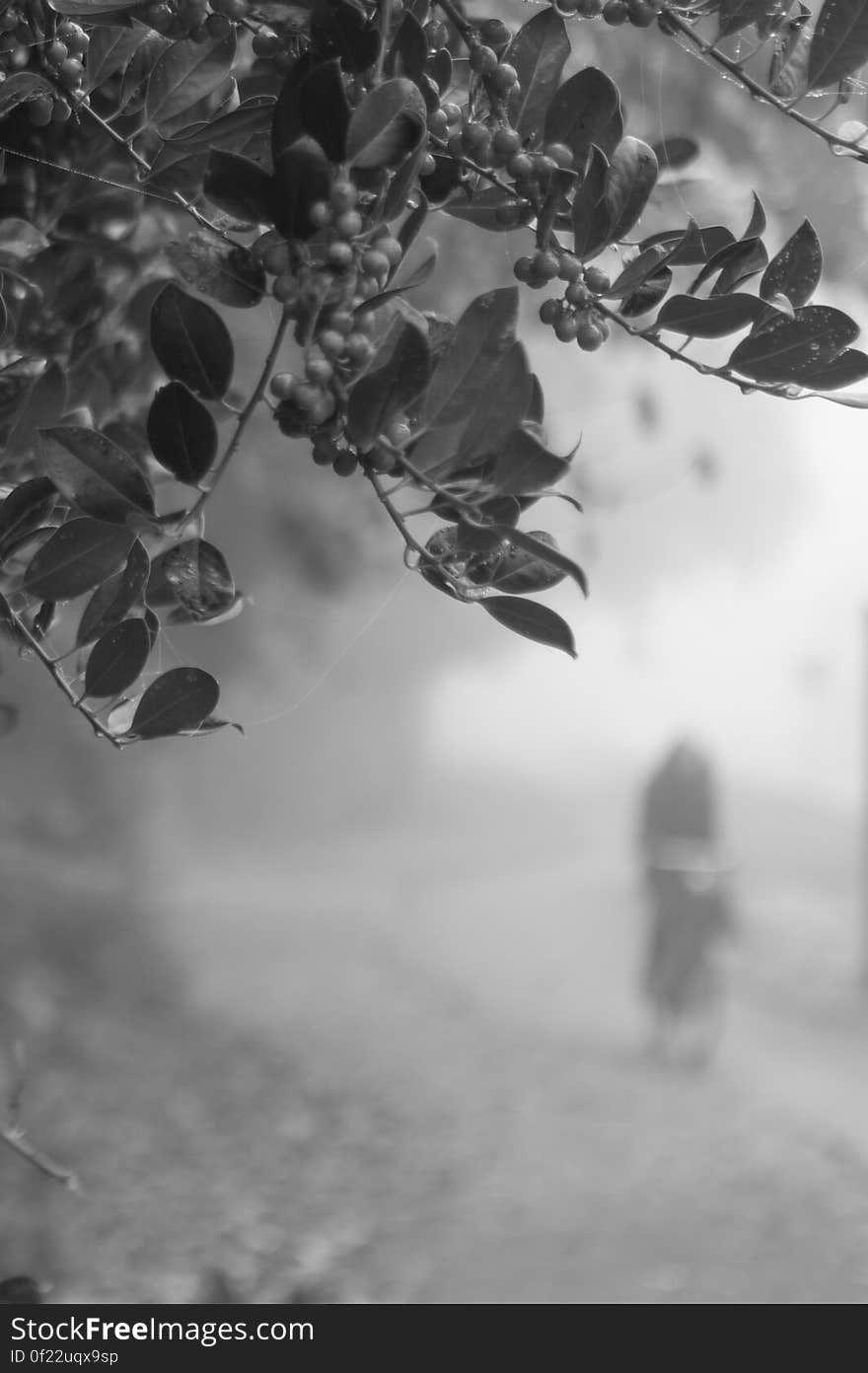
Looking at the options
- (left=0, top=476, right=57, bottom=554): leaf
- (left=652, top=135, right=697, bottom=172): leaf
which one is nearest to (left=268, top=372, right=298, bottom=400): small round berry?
(left=0, top=476, right=57, bottom=554): leaf

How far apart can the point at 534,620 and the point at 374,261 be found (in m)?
0.11

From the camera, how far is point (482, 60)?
37cm

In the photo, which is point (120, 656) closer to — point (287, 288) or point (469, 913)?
point (287, 288)

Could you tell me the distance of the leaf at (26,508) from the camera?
0.38 meters

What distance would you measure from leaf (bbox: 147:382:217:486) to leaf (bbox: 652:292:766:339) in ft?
0.44

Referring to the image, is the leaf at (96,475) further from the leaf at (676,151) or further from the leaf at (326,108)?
the leaf at (676,151)

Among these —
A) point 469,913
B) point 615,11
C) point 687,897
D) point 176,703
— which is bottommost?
point 469,913

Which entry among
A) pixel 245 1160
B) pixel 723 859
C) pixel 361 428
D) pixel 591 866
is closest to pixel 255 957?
pixel 245 1160

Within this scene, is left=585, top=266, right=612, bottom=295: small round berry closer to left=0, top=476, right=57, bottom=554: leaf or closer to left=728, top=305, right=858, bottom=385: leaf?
left=728, top=305, right=858, bottom=385: leaf

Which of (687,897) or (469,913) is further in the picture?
(469,913)

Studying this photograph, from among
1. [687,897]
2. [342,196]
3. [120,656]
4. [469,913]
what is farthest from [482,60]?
[469,913]

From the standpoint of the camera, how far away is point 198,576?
364 mm

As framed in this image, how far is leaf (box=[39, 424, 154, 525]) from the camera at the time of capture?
334mm

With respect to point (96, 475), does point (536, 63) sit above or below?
above
